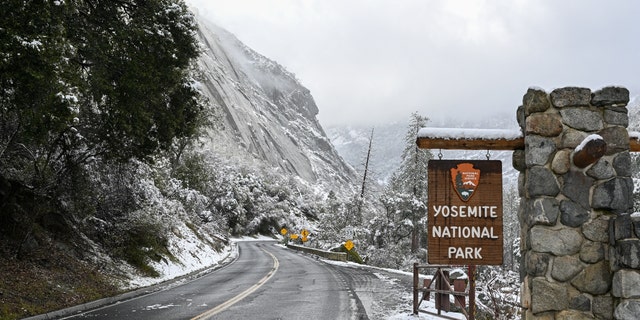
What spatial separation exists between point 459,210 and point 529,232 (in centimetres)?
83

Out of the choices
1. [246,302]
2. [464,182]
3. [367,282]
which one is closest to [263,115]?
[367,282]

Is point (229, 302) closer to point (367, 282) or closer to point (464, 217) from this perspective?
point (367, 282)

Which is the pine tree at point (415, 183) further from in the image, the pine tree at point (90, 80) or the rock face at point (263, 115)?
the pine tree at point (90, 80)

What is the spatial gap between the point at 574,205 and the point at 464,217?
45.8 inches

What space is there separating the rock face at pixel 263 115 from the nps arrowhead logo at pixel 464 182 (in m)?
49.4

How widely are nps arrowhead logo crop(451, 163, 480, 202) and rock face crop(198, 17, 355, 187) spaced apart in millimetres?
49422

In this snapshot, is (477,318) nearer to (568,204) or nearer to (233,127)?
(568,204)

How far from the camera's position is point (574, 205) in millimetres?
4961

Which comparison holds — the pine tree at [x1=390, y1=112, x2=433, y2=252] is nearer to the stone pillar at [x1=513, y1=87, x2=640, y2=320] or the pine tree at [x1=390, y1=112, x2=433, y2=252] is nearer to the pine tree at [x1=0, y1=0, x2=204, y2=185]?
the pine tree at [x1=0, y1=0, x2=204, y2=185]

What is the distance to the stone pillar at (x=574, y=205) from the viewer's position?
4871 millimetres

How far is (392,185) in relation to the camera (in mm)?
46969

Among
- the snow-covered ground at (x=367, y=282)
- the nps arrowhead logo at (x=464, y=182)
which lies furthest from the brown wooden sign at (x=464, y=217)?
the snow-covered ground at (x=367, y=282)

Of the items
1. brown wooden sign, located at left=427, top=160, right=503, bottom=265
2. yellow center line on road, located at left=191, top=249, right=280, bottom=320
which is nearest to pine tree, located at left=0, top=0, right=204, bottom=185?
yellow center line on road, located at left=191, top=249, right=280, bottom=320

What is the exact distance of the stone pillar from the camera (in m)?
4.87
